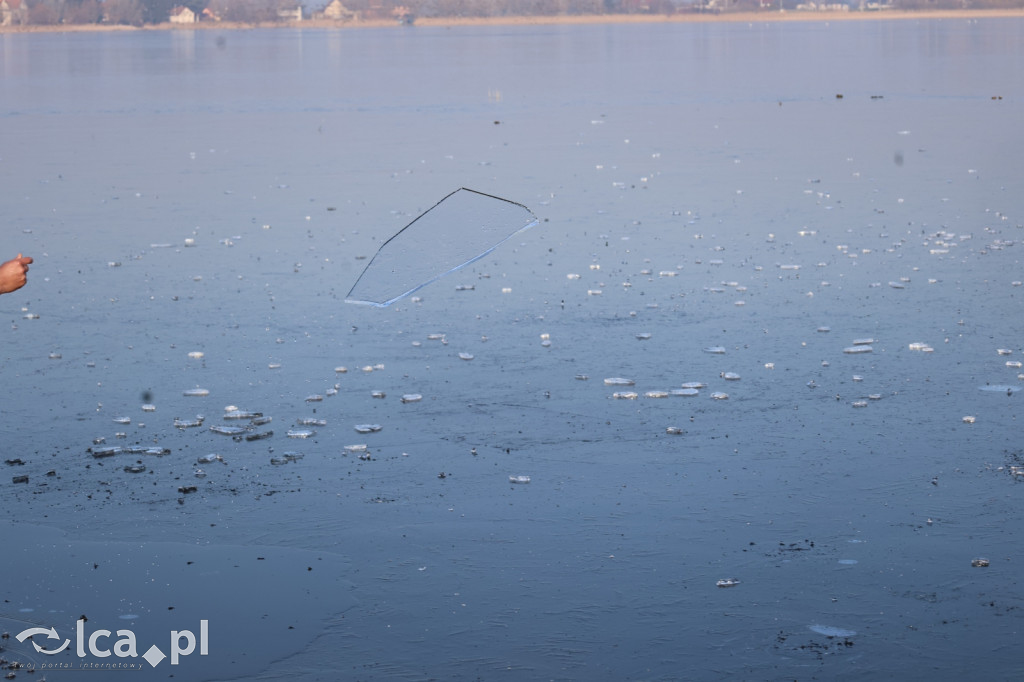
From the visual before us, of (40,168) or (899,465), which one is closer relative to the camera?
(899,465)

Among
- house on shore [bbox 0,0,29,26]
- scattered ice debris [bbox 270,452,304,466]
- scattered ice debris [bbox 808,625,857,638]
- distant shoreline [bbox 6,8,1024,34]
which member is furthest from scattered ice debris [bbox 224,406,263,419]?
house on shore [bbox 0,0,29,26]

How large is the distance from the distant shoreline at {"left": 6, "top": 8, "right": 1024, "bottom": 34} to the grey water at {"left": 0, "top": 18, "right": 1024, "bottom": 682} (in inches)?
5501

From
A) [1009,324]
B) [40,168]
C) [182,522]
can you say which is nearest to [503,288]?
[1009,324]

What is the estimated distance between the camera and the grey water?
5.64m

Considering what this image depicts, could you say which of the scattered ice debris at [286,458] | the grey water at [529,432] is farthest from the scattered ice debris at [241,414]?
the scattered ice debris at [286,458]

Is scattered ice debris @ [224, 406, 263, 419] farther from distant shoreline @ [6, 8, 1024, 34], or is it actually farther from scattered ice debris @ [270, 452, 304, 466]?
distant shoreline @ [6, 8, 1024, 34]

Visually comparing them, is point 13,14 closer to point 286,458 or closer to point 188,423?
point 188,423

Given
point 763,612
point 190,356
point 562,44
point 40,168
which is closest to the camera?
point 763,612

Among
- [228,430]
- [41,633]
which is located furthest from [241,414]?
[41,633]

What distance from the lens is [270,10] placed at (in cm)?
18375

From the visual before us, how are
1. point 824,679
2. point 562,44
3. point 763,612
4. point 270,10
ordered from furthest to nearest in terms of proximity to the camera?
point 270,10
point 562,44
point 763,612
point 824,679

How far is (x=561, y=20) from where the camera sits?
166 metres

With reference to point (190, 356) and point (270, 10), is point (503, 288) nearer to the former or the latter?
point (190, 356)

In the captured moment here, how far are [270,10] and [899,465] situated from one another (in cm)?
18624
